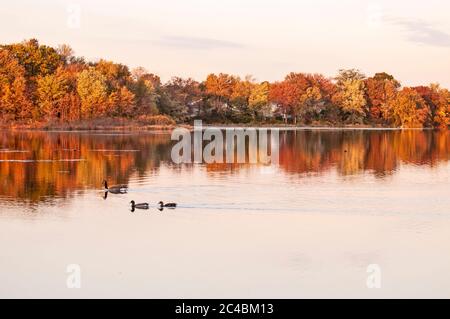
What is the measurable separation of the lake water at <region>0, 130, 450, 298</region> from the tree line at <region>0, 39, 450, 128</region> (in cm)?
4962

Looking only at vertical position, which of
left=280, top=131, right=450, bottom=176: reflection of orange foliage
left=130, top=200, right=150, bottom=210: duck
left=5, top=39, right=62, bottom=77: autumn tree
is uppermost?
left=5, top=39, right=62, bottom=77: autumn tree

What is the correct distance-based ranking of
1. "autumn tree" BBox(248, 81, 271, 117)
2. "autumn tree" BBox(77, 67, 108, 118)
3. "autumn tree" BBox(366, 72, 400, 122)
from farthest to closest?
1. "autumn tree" BBox(366, 72, 400, 122)
2. "autumn tree" BBox(248, 81, 271, 117)
3. "autumn tree" BBox(77, 67, 108, 118)

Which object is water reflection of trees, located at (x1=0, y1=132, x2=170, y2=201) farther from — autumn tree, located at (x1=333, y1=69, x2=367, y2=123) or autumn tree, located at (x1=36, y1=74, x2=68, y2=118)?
autumn tree, located at (x1=333, y1=69, x2=367, y2=123)

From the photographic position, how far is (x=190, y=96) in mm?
104000

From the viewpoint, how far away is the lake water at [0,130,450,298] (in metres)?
12.4

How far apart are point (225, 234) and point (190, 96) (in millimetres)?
88345

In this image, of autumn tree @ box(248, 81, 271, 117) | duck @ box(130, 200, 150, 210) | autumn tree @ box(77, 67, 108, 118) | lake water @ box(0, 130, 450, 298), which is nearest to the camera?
lake water @ box(0, 130, 450, 298)

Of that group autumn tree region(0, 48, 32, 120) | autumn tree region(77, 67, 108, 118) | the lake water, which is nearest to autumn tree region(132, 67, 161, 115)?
autumn tree region(77, 67, 108, 118)

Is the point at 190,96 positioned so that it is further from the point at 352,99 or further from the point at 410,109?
the point at 410,109

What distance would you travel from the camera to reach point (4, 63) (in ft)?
262

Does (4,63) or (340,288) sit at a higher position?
(4,63)
